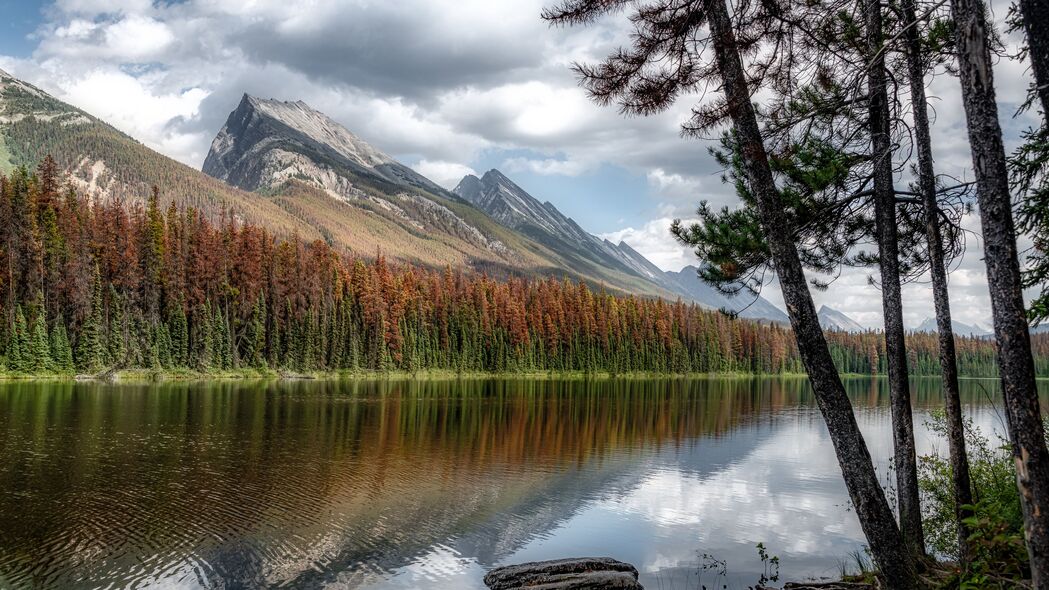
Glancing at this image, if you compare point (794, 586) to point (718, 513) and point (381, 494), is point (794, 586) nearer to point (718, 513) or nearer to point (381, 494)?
point (718, 513)

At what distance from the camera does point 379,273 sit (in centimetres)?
11088

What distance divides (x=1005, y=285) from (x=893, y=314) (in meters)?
5.82

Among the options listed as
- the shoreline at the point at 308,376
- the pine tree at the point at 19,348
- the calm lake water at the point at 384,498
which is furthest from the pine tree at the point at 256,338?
the calm lake water at the point at 384,498

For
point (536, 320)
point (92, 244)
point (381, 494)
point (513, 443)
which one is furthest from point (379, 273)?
point (381, 494)

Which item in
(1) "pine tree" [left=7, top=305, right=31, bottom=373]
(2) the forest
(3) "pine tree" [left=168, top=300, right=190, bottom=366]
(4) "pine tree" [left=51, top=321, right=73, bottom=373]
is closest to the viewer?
(1) "pine tree" [left=7, top=305, right=31, bottom=373]

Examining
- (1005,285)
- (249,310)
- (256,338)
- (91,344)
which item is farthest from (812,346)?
(249,310)

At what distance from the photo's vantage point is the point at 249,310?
303 feet

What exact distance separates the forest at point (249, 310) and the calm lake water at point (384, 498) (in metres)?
32.5

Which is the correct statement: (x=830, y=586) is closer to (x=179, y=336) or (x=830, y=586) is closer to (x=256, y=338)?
(x=179, y=336)

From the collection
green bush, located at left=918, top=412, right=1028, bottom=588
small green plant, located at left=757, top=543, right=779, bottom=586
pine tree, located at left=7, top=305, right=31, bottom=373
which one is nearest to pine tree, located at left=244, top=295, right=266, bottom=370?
pine tree, located at left=7, top=305, right=31, bottom=373

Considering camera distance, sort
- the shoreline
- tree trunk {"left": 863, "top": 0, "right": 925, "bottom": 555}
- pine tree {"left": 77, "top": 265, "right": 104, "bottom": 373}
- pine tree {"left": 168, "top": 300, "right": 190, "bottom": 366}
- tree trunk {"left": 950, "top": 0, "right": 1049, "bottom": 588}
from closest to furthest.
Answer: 1. tree trunk {"left": 950, "top": 0, "right": 1049, "bottom": 588}
2. tree trunk {"left": 863, "top": 0, "right": 925, "bottom": 555}
3. the shoreline
4. pine tree {"left": 77, "top": 265, "right": 104, "bottom": 373}
5. pine tree {"left": 168, "top": 300, "right": 190, "bottom": 366}

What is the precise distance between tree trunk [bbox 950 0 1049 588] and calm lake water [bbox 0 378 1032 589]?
6844mm

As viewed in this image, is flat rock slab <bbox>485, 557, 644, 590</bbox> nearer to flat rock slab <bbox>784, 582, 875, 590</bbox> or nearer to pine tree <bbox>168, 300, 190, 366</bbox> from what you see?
flat rock slab <bbox>784, 582, 875, 590</bbox>

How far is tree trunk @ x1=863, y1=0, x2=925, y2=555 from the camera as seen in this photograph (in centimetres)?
1168
